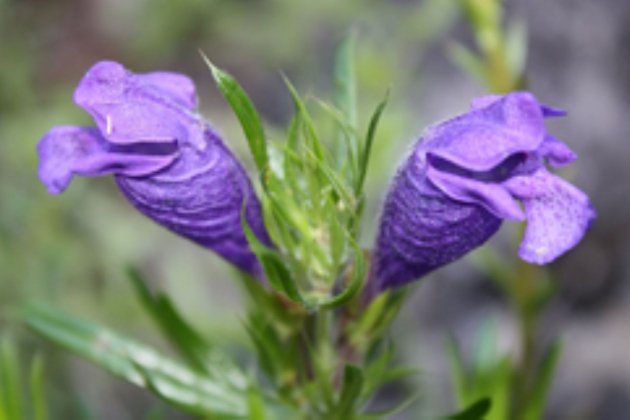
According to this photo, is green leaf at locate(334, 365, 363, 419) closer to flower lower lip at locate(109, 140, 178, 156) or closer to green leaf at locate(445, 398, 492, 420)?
green leaf at locate(445, 398, 492, 420)

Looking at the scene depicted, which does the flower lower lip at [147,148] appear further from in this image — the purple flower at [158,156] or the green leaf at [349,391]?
the green leaf at [349,391]

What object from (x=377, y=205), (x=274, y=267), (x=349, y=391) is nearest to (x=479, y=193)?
(x=274, y=267)

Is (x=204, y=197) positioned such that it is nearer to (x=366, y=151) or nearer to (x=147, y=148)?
(x=147, y=148)

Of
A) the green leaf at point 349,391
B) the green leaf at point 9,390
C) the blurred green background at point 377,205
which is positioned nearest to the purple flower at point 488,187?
the green leaf at point 349,391

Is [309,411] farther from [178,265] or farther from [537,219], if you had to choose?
[178,265]

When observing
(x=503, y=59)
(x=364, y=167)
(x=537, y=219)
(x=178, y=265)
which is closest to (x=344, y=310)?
(x=364, y=167)

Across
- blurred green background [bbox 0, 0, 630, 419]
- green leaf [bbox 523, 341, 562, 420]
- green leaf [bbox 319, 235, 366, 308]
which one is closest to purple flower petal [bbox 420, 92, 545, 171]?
green leaf [bbox 319, 235, 366, 308]
